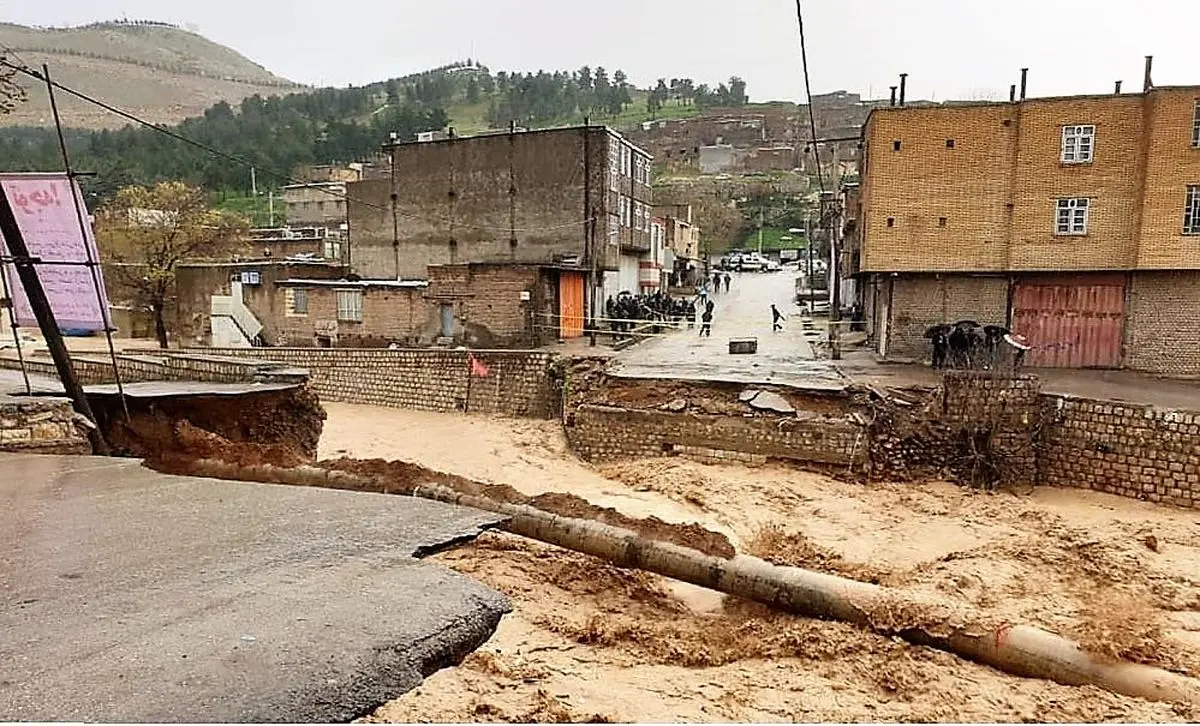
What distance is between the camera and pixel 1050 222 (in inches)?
845

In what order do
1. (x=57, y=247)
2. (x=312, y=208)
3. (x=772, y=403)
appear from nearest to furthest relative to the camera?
(x=57, y=247) < (x=772, y=403) < (x=312, y=208)

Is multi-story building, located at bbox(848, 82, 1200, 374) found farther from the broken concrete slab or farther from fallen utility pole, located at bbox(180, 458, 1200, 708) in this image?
the broken concrete slab

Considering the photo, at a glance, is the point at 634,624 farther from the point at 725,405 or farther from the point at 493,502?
the point at 725,405

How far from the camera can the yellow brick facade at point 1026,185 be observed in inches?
797

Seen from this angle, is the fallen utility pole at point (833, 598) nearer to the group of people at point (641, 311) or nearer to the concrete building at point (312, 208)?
the group of people at point (641, 311)

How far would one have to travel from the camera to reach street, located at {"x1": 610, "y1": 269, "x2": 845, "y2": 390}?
2019cm

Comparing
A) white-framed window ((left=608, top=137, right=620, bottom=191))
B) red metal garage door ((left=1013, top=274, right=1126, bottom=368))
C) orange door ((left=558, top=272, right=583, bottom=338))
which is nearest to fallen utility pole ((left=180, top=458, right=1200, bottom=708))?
red metal garage door ((left=1013, top=274, right=1126, bottom=368))

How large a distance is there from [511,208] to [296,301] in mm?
9570

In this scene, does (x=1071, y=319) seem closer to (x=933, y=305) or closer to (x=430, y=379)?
(x=933, y=305)

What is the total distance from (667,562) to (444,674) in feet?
9.63

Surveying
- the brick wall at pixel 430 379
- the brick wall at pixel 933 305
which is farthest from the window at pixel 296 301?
the brick wall at pixel 933 305

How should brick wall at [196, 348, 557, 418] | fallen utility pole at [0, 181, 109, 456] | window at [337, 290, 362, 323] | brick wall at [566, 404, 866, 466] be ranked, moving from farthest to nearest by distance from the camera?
window at [337, 290, 362, 323], brick wall at [196, 348, 557, 418], brick wall at [566, 404, 866, 466], fallen utility pole at [0, 181, 109, 456]

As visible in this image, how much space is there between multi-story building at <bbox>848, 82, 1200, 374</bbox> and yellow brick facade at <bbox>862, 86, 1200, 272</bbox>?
0.03m

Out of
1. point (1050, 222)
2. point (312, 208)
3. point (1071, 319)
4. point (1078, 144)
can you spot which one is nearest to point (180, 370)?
point (1050, 222)
